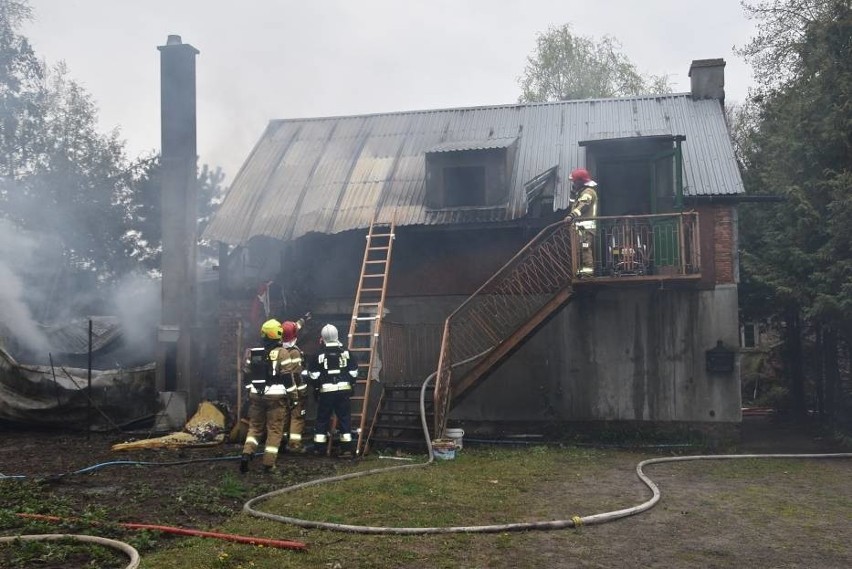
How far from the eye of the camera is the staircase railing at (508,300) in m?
12.7

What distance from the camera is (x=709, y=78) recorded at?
53.0 feet

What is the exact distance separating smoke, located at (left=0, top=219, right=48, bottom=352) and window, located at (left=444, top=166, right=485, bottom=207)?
934cm

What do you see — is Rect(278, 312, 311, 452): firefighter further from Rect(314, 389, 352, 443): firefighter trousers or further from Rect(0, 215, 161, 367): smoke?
Rect(0, 215, 161, 367): smoke

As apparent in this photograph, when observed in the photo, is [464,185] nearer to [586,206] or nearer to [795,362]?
[586,206]

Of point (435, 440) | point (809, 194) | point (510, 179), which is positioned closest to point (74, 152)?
point (510, 179)

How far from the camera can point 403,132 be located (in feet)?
56.7

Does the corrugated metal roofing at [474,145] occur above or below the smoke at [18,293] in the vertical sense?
above

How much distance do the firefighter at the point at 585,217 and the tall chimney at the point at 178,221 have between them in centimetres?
794

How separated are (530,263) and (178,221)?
24.0ft

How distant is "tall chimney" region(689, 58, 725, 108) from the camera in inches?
632

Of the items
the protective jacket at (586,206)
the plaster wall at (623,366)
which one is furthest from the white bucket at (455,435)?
the protective jacket at (586,206)

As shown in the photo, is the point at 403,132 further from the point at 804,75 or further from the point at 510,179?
the point at 804,75

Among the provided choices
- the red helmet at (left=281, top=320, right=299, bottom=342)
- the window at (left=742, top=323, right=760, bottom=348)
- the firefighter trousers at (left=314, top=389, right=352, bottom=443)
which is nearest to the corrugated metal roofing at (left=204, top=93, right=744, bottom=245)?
the red helmet at (left=281, top=320, right=299, bottom=342)

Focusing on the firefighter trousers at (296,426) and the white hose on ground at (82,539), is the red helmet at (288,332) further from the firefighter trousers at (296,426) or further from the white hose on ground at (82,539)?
the white hose on ground at (82,539)
